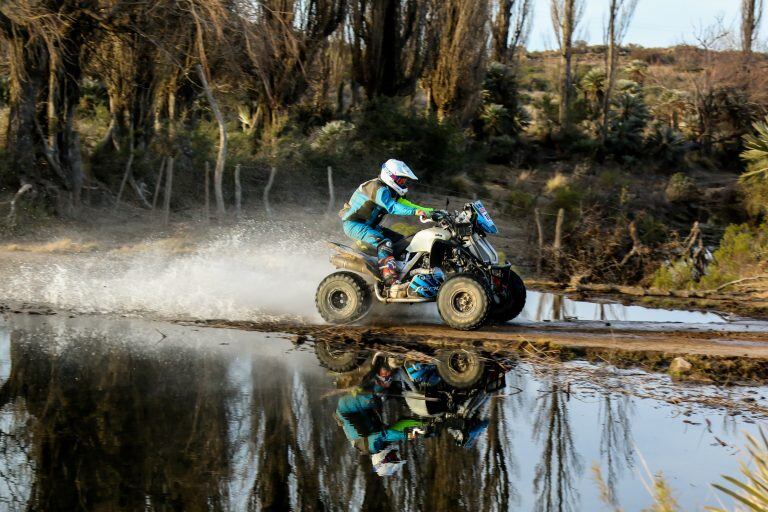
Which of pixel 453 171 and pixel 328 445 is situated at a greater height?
pixel 453 171

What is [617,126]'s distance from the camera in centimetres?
4178

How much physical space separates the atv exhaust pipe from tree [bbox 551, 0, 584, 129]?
31.9 m

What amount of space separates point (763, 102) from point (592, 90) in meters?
7.69

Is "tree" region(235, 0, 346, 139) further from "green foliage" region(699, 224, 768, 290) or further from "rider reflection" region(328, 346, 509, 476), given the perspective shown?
"rider reflection" region(328, 346, 509, 476)

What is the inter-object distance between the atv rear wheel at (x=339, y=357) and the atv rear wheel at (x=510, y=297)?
2.41 meters

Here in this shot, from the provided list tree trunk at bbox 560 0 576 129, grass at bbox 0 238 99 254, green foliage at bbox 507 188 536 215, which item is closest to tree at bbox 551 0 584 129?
tree trunk at bbox 560 0 576 129

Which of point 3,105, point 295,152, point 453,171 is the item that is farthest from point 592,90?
point 3,105

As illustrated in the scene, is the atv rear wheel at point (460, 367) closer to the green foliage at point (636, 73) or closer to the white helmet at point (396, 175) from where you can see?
the white helmet at point (396, 175)

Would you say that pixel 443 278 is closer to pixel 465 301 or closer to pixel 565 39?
pixel 465 301

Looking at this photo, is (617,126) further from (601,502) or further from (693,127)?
(601,502)

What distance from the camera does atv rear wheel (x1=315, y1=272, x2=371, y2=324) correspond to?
39.5 ft

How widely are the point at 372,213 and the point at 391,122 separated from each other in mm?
19784

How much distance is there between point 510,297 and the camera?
12180mm

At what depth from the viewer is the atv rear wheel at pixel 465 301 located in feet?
36.7
